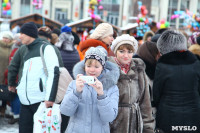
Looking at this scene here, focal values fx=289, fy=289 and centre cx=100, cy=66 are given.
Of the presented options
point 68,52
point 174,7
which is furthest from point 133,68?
point 174,7

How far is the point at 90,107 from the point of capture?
2.59 meters

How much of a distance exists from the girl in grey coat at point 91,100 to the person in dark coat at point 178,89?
714 mm

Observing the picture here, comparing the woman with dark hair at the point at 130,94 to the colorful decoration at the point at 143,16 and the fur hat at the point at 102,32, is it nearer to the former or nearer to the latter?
the fur hat at the point at 102,32

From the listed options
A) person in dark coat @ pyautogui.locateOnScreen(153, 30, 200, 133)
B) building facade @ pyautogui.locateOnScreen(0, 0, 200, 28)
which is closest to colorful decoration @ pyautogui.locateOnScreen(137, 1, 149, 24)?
person in dark coat @ pyautogui.locateOnScreen(153, 30, 200, 133)

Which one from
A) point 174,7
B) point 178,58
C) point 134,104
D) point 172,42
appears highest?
point 174,7

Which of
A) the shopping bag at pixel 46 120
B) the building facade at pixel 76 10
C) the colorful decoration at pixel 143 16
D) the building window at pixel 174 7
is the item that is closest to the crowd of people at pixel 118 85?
the shopping bag at pixel 46 120

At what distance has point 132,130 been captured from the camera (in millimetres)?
2869

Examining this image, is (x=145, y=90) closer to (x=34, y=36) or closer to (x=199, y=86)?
(x=199, y=86)

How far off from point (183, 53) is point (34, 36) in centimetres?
202

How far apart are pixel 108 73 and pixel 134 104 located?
A: 48 cm

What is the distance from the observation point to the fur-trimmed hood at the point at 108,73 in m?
2.60

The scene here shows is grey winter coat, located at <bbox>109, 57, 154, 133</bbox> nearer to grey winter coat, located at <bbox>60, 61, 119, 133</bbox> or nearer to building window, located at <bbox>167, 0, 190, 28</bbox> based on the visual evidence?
grey winter coat, located at <bbox>60, 61, 119, 133</bbox>

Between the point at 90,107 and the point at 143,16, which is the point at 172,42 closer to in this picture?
the point at 90,107

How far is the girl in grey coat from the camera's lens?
2.51 metres
